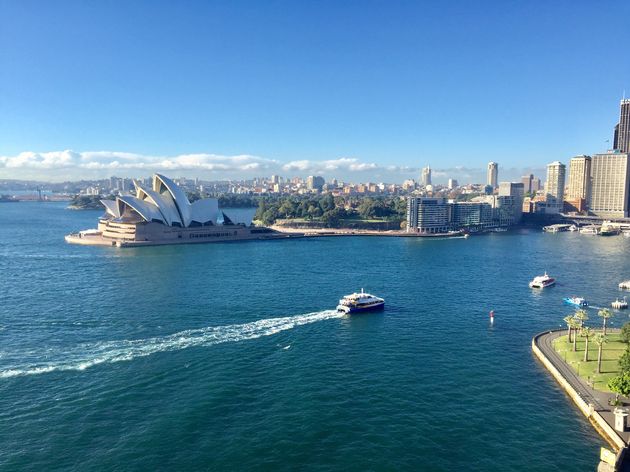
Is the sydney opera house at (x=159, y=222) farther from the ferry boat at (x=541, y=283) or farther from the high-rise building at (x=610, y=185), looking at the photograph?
the high-rise building at (x=610, y=185)

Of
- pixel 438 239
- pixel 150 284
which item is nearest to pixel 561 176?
pixel 438 239

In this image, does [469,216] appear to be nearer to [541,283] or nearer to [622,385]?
[541,283]

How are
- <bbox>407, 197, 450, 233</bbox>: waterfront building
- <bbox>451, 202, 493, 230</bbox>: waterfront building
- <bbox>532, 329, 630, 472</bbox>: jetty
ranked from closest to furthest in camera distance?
<bbox>532, 329, 630, 472</bbox>: jetty
<bbox>407, 197, 450, 233</bbox>: waterfront building
<bbox>451, 202, 493, 230</bbox>: waterfront building

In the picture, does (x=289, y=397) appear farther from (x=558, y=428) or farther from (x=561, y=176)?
(x=561, y=176)

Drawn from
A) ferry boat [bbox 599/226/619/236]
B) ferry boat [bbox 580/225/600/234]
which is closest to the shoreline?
ferry boat [bbox 580/225/600/234]

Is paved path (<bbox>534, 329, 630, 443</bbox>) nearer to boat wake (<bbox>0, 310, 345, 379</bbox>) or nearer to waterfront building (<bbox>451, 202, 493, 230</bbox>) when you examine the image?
boat wake (<bbox>0, 310, 345, 379</bbox>)

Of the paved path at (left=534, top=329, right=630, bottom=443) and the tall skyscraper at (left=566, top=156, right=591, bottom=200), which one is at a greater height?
the tall skyscraper at (left=566, top=156, right=591, bottom=200)
